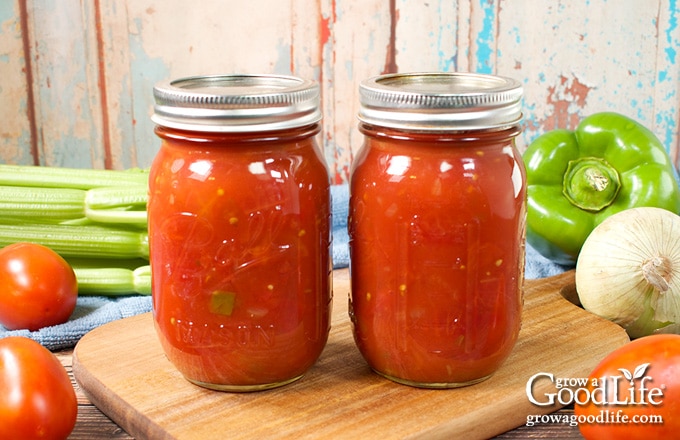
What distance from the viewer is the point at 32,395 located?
1.19 metres

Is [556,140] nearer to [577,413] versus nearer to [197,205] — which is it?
[577,413]

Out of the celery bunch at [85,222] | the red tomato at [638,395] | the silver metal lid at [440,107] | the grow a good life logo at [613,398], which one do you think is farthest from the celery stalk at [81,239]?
the red tomato at [638,395]

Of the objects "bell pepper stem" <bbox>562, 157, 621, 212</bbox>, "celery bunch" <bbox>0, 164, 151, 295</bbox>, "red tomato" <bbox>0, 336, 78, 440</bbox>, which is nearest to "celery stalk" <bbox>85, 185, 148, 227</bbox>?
"celery bunch" <bbox>0, 164, 151, 295</bbox>

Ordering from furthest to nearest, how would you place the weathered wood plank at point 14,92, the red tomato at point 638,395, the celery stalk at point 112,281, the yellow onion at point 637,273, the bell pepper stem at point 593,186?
1. the weathered wood plank at point 14,92
2. the bell pepper stem at point 593,186
3. the celery stalk at point 112,281
4. the yellow onion at point 637,273
5. the red tomato at point 638,395

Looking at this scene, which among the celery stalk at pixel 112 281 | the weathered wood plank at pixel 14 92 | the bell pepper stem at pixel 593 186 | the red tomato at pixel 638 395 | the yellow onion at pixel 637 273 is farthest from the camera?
the weathered wood plank at pixel 14 92

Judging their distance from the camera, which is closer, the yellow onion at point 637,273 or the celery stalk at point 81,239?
the yellow onion at point 637,273

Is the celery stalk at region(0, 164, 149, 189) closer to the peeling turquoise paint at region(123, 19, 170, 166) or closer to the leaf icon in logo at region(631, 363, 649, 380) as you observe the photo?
the peeling turquoise paint at region(123, 19, 170, 166)

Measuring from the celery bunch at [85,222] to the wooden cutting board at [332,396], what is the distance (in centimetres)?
37

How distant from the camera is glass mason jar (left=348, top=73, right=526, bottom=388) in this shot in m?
1.22

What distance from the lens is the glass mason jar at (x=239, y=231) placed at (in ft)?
3.98

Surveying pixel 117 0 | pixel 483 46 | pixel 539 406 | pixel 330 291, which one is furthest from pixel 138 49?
pixel 539 406

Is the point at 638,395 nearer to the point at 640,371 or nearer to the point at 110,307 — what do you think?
the point at 640,371

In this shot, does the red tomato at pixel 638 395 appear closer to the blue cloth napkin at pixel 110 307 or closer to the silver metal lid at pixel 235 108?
the silver metal lid at pixel 235 108

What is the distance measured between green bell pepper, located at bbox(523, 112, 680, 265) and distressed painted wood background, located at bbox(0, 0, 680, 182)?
1.60ft
